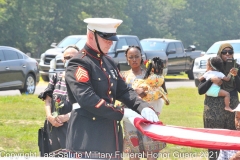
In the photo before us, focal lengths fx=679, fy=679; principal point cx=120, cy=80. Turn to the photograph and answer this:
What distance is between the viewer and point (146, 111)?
5.25m

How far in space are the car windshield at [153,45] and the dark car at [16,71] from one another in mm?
8907

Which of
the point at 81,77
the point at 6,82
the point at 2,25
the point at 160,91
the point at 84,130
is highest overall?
the point at 81,77

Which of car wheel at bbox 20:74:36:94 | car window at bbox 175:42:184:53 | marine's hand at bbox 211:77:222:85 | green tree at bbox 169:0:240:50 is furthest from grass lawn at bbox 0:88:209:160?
green tree at bbox 169:0:240:50

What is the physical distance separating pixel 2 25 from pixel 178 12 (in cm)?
4644

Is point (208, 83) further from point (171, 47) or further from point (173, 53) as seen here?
point (171, 47)

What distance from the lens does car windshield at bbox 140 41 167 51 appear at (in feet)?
Result: 96.5

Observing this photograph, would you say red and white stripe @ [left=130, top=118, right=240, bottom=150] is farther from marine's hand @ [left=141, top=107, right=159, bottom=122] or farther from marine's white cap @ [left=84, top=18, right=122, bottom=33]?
marine's white cap @ [left=84, top=18, right=122, bottom=33]

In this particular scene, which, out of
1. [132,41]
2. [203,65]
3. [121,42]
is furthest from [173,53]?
[203,65]

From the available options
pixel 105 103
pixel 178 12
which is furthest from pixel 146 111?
pixel 178 12

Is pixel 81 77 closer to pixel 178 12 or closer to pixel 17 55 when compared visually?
pixel 17 55

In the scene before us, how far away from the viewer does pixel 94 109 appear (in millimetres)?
5152

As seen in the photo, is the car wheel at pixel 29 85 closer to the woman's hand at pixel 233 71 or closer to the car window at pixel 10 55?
the car window at pixel 10 55

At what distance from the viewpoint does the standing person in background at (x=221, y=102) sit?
8195 mm

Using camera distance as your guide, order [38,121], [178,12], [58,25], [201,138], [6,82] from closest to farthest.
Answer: [201,138] < [38,121] < [6,82] < [58,25] < [178,12]
